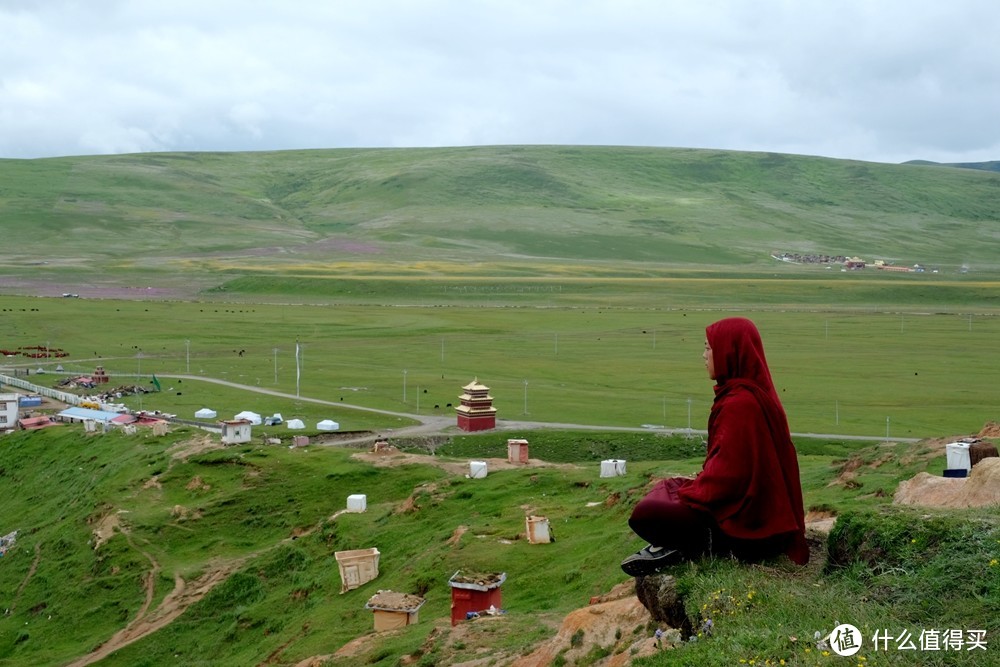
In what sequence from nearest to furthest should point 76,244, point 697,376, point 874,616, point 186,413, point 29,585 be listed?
point 874,616 → point 29,585 → point 186,413 → point 697,376 → point 76,244

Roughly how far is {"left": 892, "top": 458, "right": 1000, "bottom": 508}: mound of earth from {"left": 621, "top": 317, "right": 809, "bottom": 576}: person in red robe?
6.18 meters

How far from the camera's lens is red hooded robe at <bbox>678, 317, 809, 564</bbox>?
9.70 m

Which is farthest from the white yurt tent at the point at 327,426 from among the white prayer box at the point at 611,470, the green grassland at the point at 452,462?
the white prayer box at the point at 611,470

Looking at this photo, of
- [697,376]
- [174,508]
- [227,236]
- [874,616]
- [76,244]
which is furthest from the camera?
[227,236]

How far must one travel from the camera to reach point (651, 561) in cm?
1033

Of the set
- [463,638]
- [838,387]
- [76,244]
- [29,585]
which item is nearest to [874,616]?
[463,638]

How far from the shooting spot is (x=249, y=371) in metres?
66.2

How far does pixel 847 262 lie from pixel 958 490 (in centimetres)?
16030

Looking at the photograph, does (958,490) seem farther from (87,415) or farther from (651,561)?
(87,415)

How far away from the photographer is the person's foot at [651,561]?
10.3 meters

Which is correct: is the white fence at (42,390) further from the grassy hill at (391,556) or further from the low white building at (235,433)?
the low white building at (235,433)

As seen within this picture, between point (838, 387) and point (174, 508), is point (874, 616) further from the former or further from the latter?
point (838, 387)

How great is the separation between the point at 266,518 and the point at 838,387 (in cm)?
4054

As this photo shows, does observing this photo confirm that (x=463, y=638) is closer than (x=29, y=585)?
Yes
